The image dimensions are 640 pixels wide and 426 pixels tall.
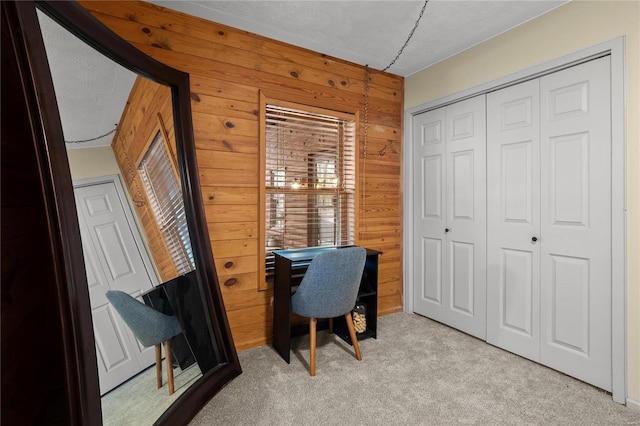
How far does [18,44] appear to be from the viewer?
105 cm

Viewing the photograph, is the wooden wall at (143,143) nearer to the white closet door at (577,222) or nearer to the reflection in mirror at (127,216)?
the reflection in mirror at (127,216)

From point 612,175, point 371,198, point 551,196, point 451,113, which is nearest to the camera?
point 612,175

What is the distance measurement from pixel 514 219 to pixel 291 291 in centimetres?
184

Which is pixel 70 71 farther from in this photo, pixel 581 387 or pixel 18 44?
pixel 581 387

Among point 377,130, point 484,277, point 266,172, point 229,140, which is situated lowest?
point 484,277

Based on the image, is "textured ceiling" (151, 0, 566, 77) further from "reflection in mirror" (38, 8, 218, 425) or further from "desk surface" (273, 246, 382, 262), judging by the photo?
"desk surface" (273, 246, 382, 262)

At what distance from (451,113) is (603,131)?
1.17m

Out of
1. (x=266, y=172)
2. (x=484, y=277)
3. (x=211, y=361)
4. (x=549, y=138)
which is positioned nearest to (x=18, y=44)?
(x=266, y=172)

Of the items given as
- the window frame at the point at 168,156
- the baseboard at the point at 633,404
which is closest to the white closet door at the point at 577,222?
the baseboard at the point at 633,404

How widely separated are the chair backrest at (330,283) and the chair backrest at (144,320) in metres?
0.81

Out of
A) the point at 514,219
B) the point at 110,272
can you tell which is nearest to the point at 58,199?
the point at 110,272

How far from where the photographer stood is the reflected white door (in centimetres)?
128

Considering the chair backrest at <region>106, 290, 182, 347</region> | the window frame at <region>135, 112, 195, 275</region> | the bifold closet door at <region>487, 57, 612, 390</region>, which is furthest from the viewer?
the bifold closet door at <region>487, 57, 612, 390</region>

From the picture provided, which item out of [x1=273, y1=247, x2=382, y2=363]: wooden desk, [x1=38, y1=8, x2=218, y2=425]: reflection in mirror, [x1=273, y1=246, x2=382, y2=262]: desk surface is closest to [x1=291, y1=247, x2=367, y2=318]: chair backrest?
[x1=273, y1=247, x2=382, y2=363]: wooden desk
